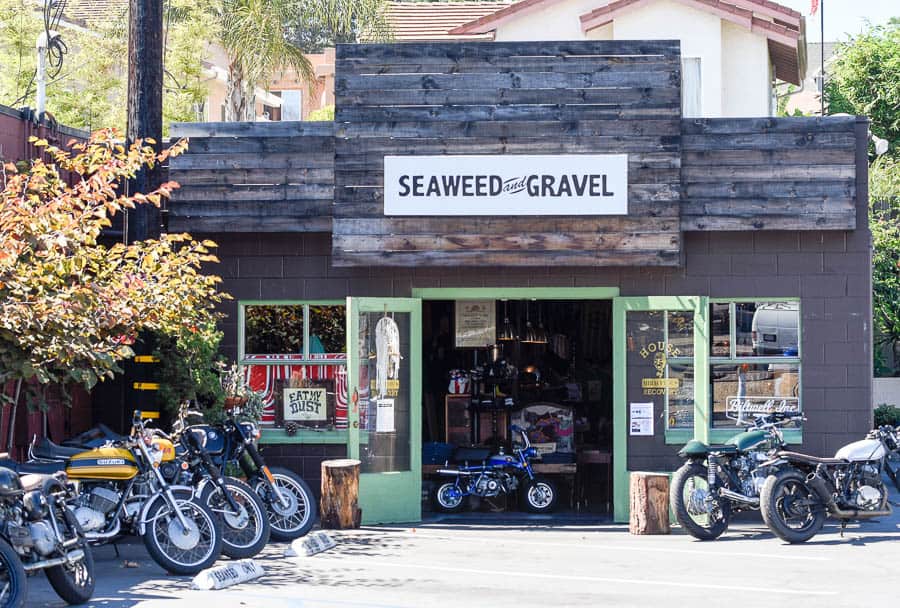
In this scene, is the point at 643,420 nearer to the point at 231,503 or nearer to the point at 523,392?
the point at 523,392

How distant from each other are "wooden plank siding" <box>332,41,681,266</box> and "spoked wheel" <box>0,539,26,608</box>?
6.61 meters

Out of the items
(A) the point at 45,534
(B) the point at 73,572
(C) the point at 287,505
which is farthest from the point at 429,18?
(A) the point at 45,534

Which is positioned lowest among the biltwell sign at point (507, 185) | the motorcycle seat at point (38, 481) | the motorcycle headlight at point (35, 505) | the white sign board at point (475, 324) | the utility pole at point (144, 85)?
the motorcycle headlight at point (35, 505)

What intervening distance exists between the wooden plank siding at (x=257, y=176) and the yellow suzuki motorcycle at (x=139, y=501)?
166 inches

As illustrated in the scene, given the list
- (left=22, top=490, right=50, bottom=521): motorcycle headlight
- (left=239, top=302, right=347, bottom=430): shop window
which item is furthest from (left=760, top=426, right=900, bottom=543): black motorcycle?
(left=22, top=490, right=50, bottom=521): motorcycle headlight

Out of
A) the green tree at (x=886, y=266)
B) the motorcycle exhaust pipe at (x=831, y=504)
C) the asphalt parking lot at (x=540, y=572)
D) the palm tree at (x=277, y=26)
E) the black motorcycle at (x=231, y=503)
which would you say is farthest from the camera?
the palm tree at (x=277, y=26)

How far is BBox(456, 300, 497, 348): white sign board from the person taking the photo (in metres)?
17.8

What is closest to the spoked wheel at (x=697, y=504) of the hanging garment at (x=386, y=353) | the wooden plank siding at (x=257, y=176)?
the hanging garment at (x=386, y=353)

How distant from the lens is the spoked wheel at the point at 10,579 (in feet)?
28.5

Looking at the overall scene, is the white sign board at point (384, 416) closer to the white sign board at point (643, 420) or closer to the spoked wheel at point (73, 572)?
the white sign board at point (643, 420)

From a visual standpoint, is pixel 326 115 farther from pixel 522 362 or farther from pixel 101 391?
pixel 101 391

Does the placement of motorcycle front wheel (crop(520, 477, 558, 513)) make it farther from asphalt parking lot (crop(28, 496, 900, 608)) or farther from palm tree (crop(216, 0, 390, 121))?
palm tree (crop(216, 0, 390, 121))

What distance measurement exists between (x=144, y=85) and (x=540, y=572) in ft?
20.9

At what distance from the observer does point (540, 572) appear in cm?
1130
